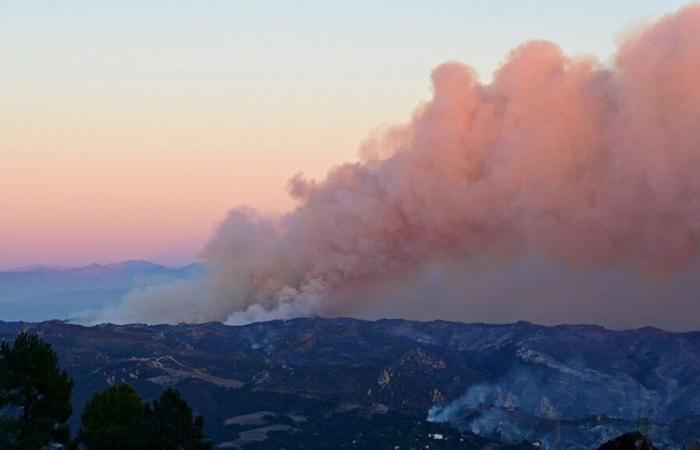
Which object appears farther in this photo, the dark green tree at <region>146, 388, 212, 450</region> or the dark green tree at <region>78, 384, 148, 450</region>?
the dark green tree at <region>78, 384, 148, 450</region>

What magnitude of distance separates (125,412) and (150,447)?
8.71 meters

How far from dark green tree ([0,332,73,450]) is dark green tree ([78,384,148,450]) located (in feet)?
12.3

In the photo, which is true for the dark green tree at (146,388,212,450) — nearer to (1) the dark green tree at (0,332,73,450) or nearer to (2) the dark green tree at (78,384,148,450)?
(2) the dark green tree at (78,384,148,450)

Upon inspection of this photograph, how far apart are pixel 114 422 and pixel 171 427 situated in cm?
857

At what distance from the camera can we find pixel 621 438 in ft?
162

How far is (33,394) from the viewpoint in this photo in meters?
105

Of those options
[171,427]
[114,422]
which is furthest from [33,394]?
[171,427]

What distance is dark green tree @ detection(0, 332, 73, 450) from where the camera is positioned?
103 m

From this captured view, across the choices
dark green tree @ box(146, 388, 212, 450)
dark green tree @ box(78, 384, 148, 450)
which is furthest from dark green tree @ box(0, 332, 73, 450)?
dark green tree @ box(146, 388, 212, 450)

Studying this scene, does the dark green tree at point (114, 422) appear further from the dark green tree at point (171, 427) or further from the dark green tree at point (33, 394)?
the dark green tree at point (33, 394)

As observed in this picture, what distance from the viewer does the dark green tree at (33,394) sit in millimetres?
102812

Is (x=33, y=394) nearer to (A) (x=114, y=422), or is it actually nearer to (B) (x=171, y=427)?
(A) (x=114, y=422)

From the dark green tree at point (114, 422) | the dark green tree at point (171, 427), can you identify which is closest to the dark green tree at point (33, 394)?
the dark green tree at point (114, 422)

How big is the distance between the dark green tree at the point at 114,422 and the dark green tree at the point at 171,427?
122 centimetres
